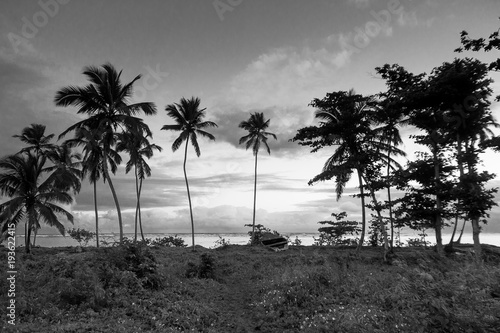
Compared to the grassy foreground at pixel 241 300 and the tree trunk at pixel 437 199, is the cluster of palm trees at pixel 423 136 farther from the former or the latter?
the grassy foreground at pixel 241 300

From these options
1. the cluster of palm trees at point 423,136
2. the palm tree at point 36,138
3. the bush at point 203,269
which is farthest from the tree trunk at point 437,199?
the palm tree at point 36,138

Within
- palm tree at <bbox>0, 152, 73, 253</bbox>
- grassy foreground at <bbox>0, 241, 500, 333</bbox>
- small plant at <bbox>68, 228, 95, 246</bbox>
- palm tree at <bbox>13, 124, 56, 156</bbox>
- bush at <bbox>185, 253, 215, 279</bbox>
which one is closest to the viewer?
grassy foreground at <bbox>0, 241, 500, 333</bbox>

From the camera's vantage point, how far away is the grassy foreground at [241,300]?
6496 millimetres

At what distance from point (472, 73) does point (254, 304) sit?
63.9ft

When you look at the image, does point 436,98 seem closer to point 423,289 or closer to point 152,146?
point 423,289

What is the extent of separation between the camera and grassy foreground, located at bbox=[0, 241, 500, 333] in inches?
256

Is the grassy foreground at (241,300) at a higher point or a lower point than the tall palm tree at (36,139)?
lower

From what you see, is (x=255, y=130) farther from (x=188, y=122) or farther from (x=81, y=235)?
(x=81, y=235)

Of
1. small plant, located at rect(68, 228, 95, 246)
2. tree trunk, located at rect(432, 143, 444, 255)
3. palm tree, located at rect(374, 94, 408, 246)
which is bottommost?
small plant, located at rect(68, 228, 95, 246)

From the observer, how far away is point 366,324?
8.08 metres

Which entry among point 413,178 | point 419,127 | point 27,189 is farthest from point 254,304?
point 27,189

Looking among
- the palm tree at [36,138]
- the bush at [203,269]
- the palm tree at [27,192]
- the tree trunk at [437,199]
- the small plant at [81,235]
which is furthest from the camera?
the small plant at [81,235]

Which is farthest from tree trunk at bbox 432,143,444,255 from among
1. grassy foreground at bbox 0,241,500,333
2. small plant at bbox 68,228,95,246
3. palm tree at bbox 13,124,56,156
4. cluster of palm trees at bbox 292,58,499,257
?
small plant at bbox 68,228,95,246

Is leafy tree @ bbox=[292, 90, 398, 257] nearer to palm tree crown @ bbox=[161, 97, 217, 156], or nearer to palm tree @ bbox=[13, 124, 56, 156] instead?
palm tree crown @ bbox=[161, 97, 217, 156]
